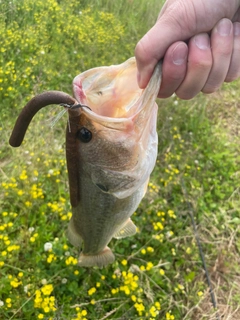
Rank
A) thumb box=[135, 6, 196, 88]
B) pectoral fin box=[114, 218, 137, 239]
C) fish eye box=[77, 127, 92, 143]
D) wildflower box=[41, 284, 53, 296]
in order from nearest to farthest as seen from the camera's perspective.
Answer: thumb box=[135, 6, 196, 88], fish eye box=[77, 127, 92, 143], pectoral fin box=[114, 218, 137, 239], wildflower box=[41, 284, 53, 296]

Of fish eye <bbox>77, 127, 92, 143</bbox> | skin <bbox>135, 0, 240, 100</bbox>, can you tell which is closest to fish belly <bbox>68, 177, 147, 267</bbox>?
fish eye <bbox>77, 127, 92, 143</bbox>

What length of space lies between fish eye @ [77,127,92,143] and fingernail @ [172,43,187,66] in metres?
0.45

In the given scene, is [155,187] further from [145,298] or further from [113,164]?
[113,164]

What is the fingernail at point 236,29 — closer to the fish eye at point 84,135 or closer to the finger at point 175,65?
the finger at point 175,65

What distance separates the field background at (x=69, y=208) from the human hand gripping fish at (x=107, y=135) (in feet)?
0.82

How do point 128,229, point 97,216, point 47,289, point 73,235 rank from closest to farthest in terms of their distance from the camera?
point 97,216
point 73,235
point 128,229
point 47,289

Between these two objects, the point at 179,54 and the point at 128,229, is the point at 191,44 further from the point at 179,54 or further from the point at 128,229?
the point at 128,229

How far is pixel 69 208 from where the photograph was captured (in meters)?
3.18

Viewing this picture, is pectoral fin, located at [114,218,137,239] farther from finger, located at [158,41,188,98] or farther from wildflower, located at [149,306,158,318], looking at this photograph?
finger, located at [158,41,188,98]

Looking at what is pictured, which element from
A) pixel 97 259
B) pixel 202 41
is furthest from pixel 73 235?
pixel 202 41

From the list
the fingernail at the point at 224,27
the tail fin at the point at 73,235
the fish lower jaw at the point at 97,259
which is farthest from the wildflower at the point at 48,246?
the fingernail at the point at 224,27

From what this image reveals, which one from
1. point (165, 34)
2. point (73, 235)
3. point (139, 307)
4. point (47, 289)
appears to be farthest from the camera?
point (139, 307)

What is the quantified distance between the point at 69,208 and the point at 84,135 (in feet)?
6.01

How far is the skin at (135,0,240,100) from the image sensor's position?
133 cm
